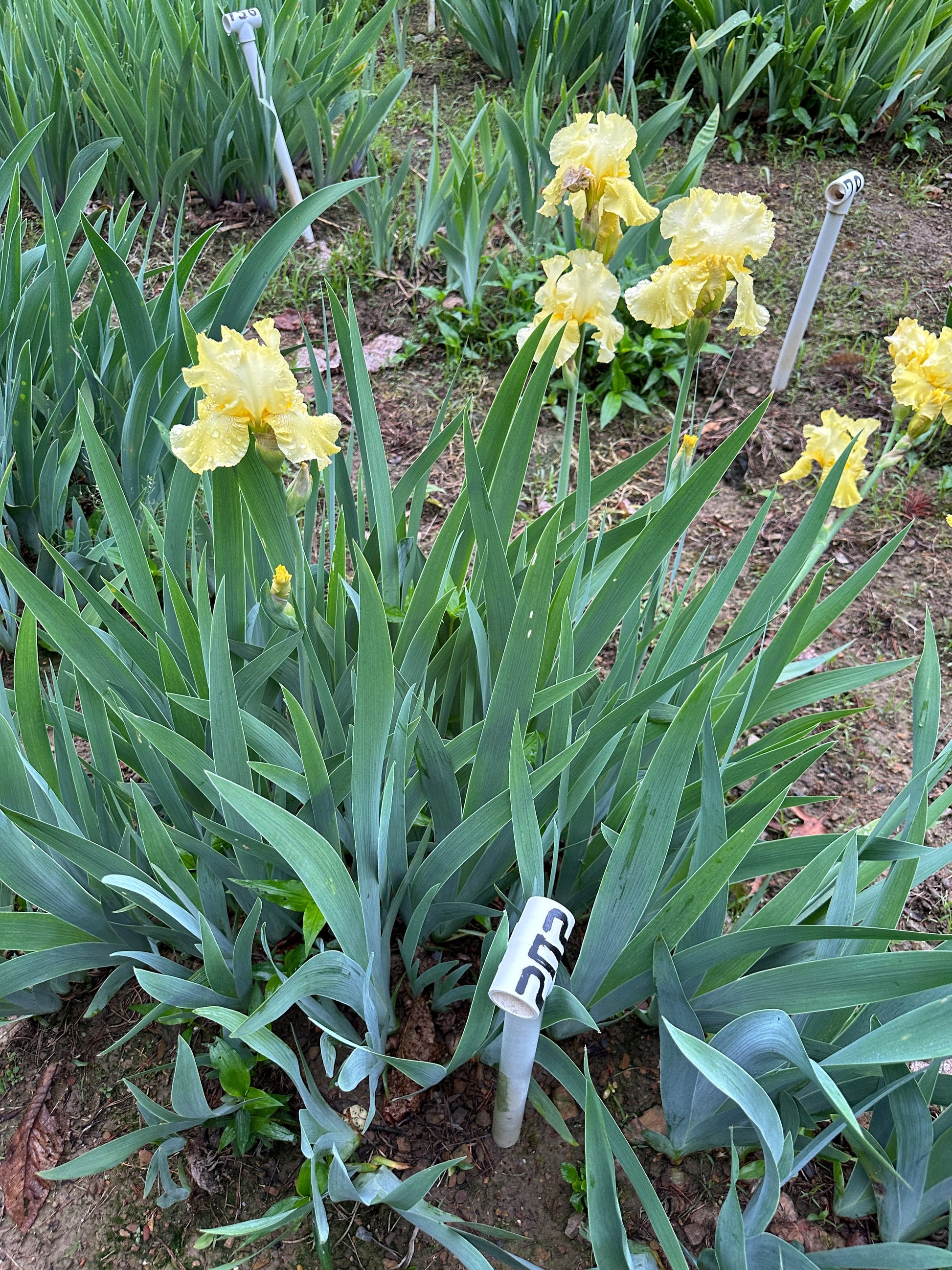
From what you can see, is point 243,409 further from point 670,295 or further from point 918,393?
point 918,393

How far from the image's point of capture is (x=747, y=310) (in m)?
1.15

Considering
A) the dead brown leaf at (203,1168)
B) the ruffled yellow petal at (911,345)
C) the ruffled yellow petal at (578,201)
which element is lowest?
the dead brown leaf at (203,1168)

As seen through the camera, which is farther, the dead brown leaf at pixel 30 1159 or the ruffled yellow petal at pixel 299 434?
the dead brown leaf at pixel 30 1159

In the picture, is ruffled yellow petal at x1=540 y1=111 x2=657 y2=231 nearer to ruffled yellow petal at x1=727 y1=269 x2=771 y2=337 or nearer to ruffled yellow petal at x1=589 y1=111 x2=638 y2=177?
ruffled yellow petal at x1=589 y1=111 x2=638 y2=177

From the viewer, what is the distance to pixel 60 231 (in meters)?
1.65

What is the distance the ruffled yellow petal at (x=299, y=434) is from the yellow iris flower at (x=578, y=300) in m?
0.36

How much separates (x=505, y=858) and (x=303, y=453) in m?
0.54

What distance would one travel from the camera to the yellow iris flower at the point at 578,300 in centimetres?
111

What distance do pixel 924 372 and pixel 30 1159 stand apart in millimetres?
1521

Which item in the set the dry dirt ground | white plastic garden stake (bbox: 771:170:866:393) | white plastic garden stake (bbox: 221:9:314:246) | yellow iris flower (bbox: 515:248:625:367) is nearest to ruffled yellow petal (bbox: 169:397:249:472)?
yellow iris flower (bbox: 515:248:625:367)

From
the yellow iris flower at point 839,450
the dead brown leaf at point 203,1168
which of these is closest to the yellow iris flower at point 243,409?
the yellow iris flower at point 839,450

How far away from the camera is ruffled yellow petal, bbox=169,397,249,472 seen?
89 centimetres

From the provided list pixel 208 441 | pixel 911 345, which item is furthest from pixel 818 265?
pixel 208 441

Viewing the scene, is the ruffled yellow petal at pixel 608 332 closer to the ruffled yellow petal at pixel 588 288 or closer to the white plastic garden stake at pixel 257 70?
the ruffled yellow petal at pixel 588 288
